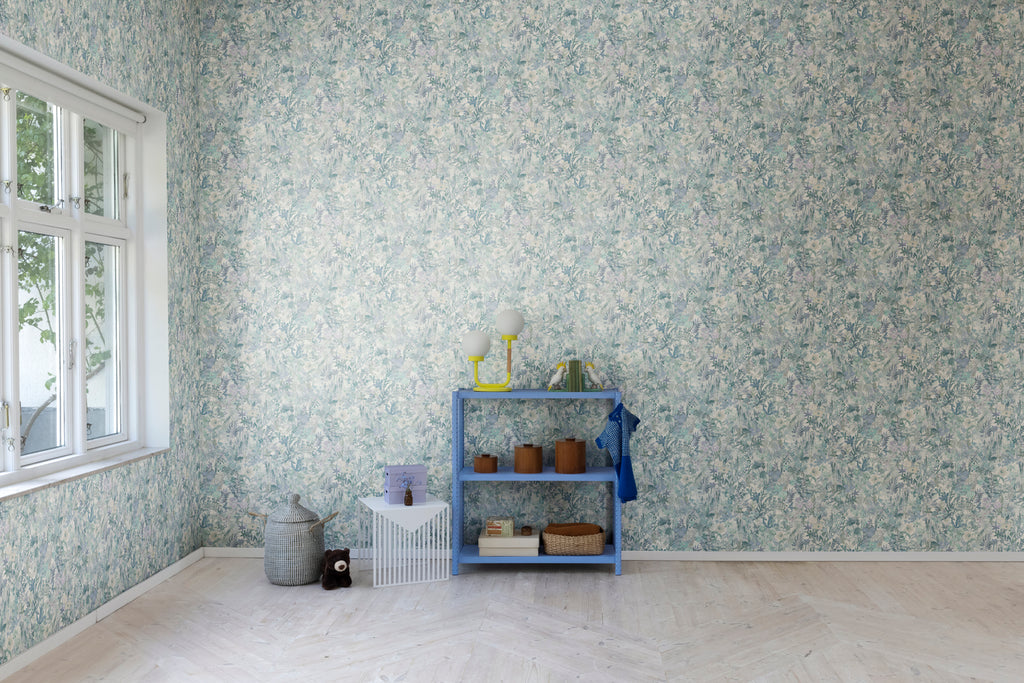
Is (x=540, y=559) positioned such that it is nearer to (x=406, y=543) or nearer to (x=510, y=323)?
(x=406, y=543)

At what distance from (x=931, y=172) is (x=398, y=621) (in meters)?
3.56

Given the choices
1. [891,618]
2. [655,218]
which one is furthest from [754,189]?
[891,618]

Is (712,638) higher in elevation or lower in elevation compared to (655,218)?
lower

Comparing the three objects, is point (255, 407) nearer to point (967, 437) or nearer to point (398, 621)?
point (398, 621)

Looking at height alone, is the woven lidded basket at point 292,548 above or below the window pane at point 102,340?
below

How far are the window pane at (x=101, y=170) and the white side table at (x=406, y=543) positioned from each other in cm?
191

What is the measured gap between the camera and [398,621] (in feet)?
11.2

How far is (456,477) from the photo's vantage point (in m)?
4.12

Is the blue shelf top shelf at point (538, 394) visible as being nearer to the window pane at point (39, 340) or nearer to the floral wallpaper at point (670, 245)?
the floral wallpaper at point (670, 245)

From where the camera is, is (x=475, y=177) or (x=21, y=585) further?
(x=475, y=177)

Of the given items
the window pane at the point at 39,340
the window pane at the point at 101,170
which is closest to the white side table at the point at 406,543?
the window pane at the point at 39,340

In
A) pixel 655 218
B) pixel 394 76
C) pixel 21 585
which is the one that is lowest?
pixel 21 585

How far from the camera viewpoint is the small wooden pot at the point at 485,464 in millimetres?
4113

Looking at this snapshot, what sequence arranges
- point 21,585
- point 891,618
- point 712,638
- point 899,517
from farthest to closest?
point 899,517
point 891,618
point 712,638
point 21,585
